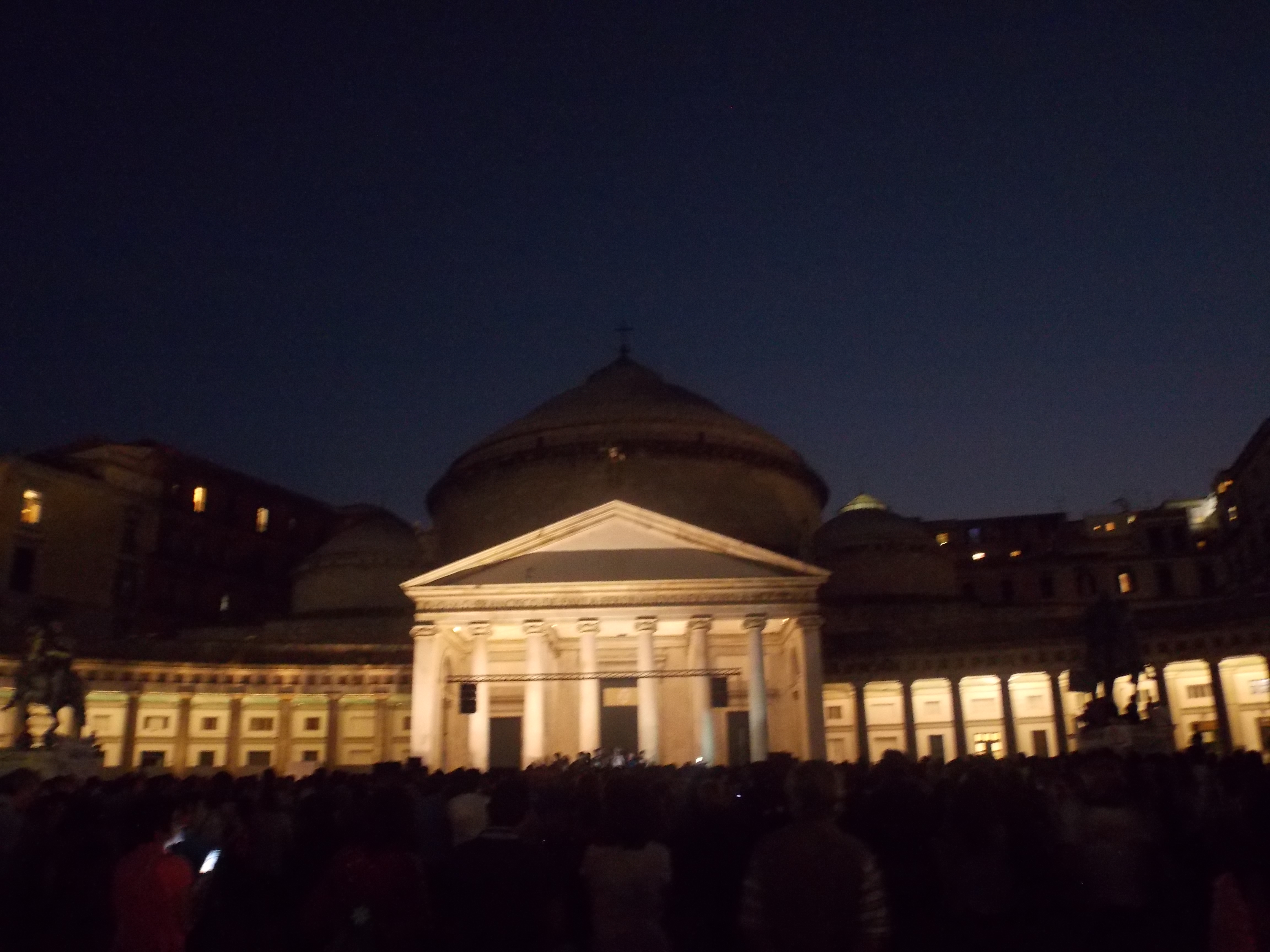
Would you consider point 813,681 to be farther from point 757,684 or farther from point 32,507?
point 32,507

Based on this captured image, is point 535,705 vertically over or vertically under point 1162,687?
under

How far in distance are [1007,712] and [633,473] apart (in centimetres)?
1860

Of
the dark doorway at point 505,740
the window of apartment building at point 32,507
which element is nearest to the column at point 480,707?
the dark doorway at point 505,740

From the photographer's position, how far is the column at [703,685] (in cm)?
3303

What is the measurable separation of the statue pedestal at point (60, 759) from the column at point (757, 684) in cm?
1806

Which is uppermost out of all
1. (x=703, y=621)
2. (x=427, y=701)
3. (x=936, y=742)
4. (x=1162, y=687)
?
(x=703, y=621)

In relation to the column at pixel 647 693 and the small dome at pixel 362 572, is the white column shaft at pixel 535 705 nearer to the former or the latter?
the column at pixel 647 693

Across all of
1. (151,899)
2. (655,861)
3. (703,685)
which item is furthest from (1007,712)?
(151,899)

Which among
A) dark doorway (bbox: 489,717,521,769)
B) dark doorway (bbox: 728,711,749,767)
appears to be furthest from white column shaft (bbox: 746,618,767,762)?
dark doorway (bbox: 489,717,521,769)

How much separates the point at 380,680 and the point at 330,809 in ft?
107

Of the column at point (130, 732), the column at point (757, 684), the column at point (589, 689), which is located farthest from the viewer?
the column at point (130, 732)

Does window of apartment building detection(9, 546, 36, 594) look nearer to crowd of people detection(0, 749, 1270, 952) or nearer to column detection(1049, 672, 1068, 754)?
crowd of people detection(0, 749, 1270, 952)

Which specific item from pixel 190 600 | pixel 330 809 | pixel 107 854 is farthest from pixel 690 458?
pixel 107 854

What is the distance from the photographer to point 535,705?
33000mm
